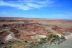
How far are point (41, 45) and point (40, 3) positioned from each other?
0.68m

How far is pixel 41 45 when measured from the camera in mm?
2672

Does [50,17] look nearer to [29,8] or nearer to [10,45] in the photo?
[29,8]

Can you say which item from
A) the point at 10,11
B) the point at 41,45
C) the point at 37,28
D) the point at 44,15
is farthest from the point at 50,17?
the point at 10,11

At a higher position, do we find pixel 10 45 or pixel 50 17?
pixel 50 17

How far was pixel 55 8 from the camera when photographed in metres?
2.74

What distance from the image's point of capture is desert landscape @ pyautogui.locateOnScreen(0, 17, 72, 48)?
269cm

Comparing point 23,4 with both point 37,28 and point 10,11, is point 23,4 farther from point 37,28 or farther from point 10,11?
point 37,28

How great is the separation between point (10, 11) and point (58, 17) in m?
0.80

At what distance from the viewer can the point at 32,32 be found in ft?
9.06

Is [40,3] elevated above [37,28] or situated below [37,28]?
above

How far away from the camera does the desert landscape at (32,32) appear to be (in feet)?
8.81

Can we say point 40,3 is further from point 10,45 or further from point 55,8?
point 10,45

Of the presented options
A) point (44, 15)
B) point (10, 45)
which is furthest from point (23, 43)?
point (44, 15)

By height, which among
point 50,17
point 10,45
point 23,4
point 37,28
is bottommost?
point 10,45
